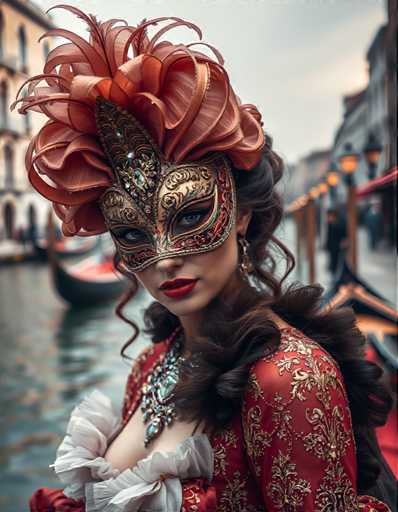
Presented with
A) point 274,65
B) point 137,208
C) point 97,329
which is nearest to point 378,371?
point 137,208

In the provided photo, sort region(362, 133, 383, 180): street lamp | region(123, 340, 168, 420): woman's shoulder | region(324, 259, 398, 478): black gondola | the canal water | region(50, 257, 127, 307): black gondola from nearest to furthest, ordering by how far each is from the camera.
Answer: region(123, 340, 168, 420): woman's shoulder → region(324, 259, 398, 478): black gondola → region(362, 133, 383, 180): street lamp → the canal water → region(50, 257, 127, 307): black gondola

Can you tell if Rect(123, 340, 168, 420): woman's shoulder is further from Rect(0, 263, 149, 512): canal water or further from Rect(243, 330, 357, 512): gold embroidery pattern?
Rect(243, 330, 357, 512): gold embroidery pattern

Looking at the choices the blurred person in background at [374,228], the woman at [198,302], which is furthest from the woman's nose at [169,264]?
the blurred person in background at [374,228]

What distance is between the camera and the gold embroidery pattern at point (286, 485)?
856 millimetres

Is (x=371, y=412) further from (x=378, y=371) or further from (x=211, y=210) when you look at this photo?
(x=211, y=210)

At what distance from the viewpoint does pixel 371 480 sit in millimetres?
1083

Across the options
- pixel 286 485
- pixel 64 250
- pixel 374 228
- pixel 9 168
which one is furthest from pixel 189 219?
pixel 9 168

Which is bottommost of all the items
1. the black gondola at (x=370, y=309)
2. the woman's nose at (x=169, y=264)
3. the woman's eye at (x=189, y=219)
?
the black gondola at (x=370, y=309)

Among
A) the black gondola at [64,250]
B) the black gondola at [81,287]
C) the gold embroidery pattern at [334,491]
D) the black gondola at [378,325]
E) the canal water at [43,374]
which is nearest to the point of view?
the gold embroidery pattern at [334,491]

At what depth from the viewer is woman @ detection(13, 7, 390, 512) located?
34.9 inches

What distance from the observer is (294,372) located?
88 cm

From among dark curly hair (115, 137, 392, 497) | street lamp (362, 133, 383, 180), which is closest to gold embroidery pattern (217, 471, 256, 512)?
dark curly hair (115, 137, 392, 497)

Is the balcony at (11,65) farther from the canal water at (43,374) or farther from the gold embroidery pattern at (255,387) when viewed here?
the gold embroidery pattern at (255,387)

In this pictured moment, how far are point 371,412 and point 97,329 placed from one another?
863 centimetres
